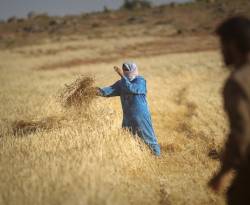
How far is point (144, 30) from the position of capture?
163ft

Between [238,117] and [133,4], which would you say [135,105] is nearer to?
[238,117]

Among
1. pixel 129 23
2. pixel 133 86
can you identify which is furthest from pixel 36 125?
pixel 129 23

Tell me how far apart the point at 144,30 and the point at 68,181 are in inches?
1799

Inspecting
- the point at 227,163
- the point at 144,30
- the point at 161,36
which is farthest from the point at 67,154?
the point at 144,30

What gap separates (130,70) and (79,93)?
3.65 ft

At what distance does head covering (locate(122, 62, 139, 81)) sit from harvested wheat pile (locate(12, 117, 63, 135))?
4.78 feet

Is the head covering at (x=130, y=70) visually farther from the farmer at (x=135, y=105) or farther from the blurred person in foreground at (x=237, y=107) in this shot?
the blurred person in foreground at (x=237, y=107)

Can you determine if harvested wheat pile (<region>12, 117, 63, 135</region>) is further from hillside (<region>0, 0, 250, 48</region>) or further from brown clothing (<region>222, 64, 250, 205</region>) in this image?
hillside (<region>0, 0, 250, 48</region>)

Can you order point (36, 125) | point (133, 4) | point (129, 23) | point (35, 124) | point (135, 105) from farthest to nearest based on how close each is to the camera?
point (133, 4)
point (129, 23)
point (35, 124)
point (36, 125)
point (135, 105)

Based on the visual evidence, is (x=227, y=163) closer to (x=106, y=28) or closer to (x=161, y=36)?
(x=161, y=36)

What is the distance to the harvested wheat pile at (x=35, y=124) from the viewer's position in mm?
8625

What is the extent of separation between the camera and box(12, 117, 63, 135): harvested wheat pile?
8.62 m

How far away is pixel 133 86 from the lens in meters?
8.34

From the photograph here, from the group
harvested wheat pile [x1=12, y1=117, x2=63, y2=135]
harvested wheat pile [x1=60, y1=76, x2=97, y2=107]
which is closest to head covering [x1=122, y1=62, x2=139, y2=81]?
harvested wheat pile [x1=60, y1=76, x2=97, y2=107]
